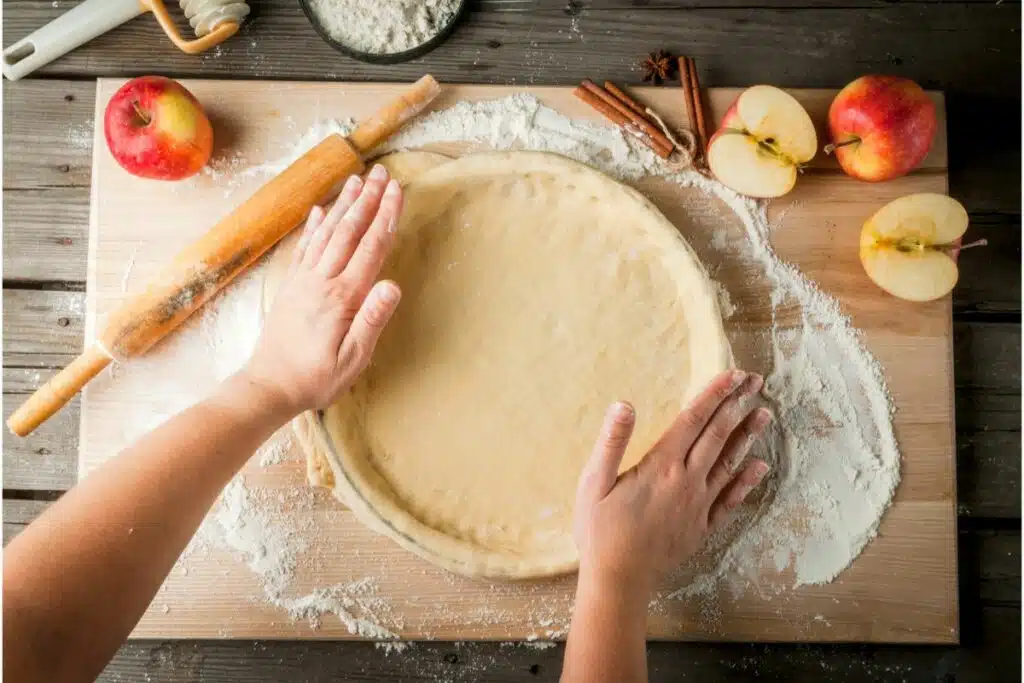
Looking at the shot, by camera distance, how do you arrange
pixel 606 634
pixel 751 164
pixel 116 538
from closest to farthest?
pixel 116 538 → pixel 606 634 → pixel 751 164

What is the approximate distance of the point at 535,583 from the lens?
1087mm

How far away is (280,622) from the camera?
108 cm

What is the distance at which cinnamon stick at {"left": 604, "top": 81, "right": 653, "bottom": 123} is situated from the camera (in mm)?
1130

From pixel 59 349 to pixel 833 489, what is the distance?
3.55 feet

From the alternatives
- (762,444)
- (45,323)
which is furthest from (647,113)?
(45,323)

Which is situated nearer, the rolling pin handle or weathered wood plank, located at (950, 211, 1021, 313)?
the rolling pin handle

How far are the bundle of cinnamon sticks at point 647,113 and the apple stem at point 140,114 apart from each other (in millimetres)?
565

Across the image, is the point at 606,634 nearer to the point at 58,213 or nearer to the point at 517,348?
the point at 517,348

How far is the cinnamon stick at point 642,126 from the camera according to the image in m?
1.12

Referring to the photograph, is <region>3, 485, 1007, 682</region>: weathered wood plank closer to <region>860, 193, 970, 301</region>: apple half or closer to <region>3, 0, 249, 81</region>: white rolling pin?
<region>860, 193, 970, 301</region>: apple half

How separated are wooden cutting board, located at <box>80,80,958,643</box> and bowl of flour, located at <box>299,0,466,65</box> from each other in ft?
0.20

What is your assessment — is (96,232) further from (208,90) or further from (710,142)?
(710,142)

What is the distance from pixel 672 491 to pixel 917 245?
459 mm

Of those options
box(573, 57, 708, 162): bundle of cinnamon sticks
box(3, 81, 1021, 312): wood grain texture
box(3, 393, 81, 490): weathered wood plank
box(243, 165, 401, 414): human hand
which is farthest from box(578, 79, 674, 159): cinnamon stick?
box(3, 393, 81, 490): weathered wood plank
